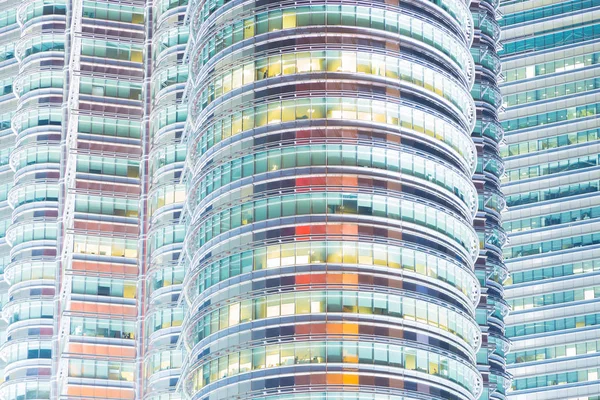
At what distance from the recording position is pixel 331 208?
179m

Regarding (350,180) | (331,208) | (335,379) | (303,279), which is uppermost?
(350,180)

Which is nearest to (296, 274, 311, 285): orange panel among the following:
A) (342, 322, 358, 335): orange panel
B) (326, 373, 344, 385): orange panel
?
(342, 322, 358, 335): orange panel

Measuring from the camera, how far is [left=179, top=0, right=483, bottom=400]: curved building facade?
17475cm

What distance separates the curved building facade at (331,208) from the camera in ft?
573

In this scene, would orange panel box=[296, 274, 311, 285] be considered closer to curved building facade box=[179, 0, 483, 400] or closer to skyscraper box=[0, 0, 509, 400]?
skyscraper box=[0, 0, 509, 400]

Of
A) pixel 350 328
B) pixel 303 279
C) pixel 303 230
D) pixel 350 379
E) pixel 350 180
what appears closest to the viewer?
pixel 350 379

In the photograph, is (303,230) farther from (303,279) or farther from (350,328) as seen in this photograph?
(350,328)

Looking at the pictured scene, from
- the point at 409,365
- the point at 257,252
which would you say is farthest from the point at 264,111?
the point at 409,365

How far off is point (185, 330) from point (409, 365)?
85.5 ft

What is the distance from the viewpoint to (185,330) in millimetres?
189000

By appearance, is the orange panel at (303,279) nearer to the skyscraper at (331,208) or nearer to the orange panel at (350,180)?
the skyscraper at (331,208)

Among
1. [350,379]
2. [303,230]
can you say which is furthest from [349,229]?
[350,379]

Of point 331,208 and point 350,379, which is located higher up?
point 331,208

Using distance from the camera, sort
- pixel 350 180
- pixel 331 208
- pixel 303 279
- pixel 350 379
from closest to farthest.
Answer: pixel 350 379 → pixel 303 279 → pixel 331 208 → pixel 350 180
